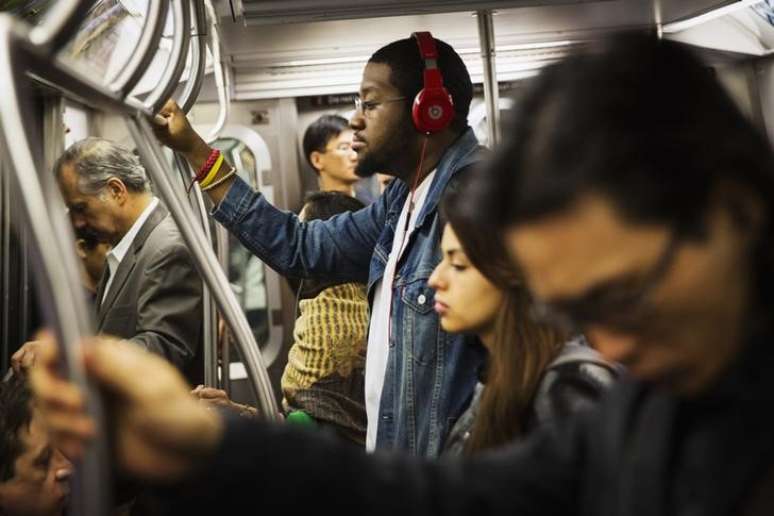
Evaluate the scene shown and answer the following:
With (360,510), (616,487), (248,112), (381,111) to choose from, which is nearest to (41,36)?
(360,510)

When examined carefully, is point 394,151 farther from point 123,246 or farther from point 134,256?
point 123,246

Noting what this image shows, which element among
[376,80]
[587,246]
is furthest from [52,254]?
[376,80]

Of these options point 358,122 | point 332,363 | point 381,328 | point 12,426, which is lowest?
point 332,363

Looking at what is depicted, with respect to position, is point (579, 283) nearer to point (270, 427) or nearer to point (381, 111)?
point (270, 427)

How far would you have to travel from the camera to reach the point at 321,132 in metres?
4.51

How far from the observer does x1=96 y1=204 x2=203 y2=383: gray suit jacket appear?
8.50ft

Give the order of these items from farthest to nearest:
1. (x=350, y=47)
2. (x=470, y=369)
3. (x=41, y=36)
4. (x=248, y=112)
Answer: (x=248, y=112), (x=350, y=47), (x=470, y=369), (x=41, y=36)

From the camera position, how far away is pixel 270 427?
0.91m

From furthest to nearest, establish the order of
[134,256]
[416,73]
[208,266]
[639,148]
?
[134,256] → [416,73] → [208,266] → [639,148]

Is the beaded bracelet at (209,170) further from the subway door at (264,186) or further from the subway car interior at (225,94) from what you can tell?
the subway door at (264,186)

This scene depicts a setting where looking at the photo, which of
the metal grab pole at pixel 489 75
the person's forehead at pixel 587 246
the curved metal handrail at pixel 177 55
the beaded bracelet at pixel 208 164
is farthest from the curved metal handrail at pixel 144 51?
the metal grab pole at pixel 489 75

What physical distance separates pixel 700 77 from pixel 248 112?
3.96m

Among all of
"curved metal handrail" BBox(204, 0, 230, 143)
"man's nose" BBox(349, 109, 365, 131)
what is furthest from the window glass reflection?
"man's nose" BBox(349, 109, 365, 131)

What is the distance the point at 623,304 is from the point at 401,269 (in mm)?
1455
